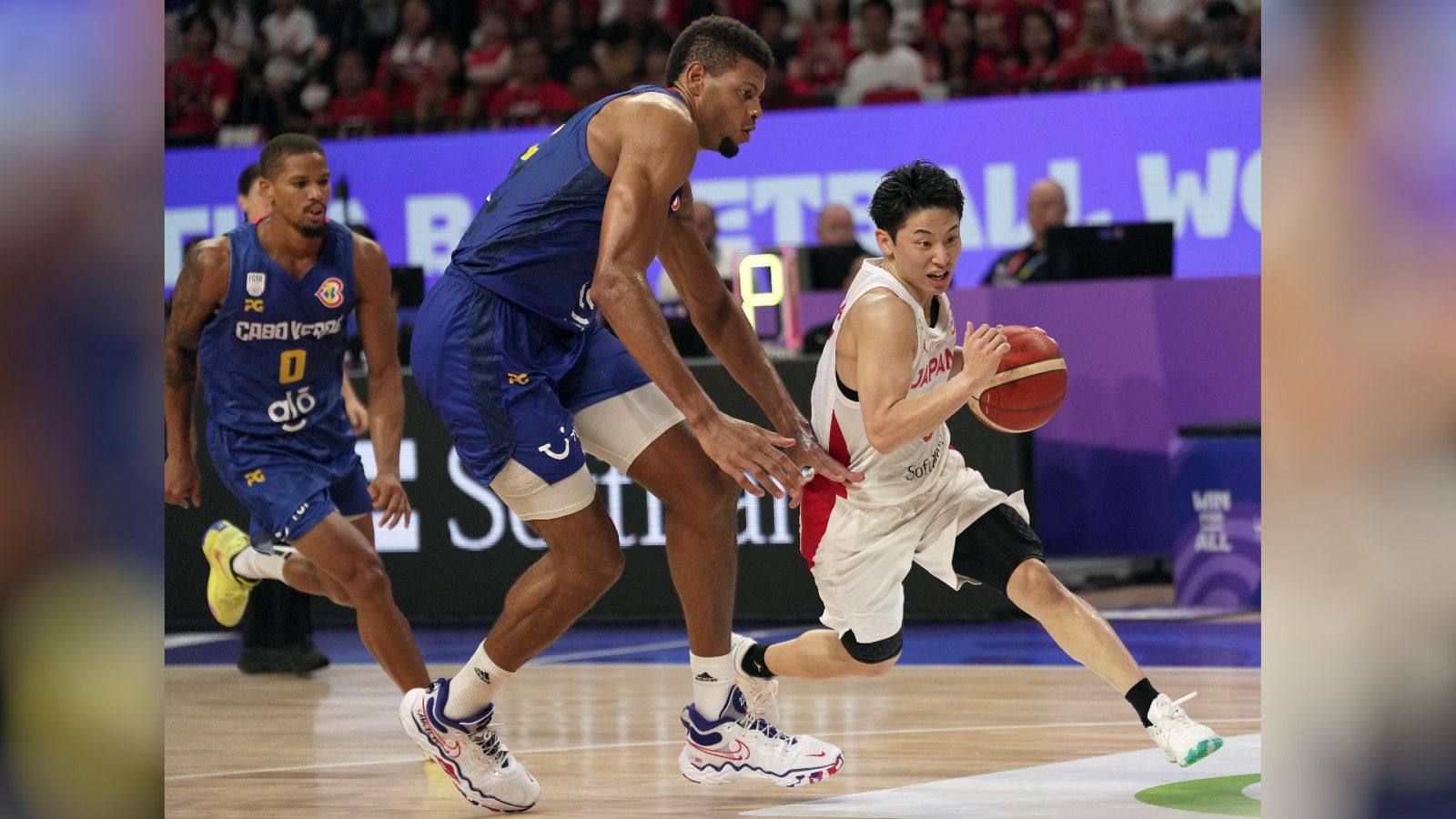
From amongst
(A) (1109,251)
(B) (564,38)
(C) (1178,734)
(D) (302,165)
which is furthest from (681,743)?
(B) (564,38)

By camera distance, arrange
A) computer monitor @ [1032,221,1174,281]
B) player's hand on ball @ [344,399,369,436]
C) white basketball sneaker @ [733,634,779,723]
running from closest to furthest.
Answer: white basketball sneaker @ [733,634,779,723]
player's hand on ball @ [344,399,369,436]
computer monitor @ [1032,221,1174,281]

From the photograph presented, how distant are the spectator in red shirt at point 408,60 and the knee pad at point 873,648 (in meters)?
9.25

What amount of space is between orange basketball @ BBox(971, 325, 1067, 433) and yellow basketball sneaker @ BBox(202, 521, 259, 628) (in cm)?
325

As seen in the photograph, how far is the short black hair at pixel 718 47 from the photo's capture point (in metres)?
3.77

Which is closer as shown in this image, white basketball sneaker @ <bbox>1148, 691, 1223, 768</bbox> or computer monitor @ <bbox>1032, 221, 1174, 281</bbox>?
white basketball sneaker @ <bbox>1148, 691, 1223, 768</bbox>

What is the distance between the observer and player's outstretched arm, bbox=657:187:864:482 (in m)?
4.08

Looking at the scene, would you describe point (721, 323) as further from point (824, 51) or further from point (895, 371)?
point (824, 51)

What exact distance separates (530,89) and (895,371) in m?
8.79

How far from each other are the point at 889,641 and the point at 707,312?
0.95 metres

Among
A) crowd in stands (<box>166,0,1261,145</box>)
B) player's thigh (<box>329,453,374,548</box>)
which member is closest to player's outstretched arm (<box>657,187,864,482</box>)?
player's thigh (<box>329,453,374,548</box>)

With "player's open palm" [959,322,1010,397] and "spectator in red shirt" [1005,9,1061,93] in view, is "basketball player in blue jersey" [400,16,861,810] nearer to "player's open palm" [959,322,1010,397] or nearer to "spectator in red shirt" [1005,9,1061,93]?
"player's open palm" [959,322,1010,397]

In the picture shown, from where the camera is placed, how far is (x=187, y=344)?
526 cm
